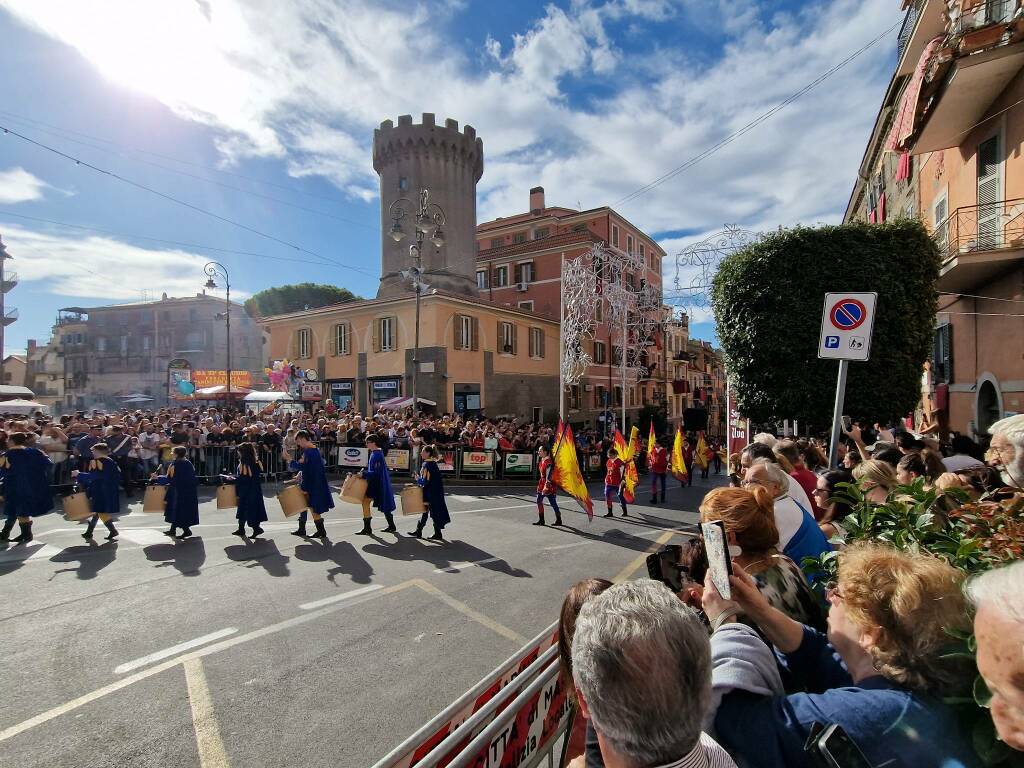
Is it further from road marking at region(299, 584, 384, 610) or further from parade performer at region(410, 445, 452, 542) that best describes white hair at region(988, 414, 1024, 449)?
parade performer at region(410, 445, 452, 542)

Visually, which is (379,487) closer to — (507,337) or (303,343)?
(507,337)

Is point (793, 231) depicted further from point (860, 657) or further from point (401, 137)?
point (401, 137)

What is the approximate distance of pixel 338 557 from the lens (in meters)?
7.69

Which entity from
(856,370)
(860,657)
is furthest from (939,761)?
(856,370)

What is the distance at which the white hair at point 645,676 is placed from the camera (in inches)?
49.1

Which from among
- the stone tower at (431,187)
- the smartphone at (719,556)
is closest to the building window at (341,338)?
the stone tower at (431,187)

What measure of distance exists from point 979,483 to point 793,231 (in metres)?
10.1

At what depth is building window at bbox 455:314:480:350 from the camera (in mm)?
27922

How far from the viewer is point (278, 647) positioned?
189 inches

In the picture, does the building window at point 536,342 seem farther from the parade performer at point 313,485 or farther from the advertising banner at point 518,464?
the parade performer at point 313,485

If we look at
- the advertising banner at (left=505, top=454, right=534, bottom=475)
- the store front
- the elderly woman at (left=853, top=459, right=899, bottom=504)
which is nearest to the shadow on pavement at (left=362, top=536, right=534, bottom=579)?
the elderly woman at (left=853, top=459, right=899, bottom=504)

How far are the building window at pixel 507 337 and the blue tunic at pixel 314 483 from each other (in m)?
21.8

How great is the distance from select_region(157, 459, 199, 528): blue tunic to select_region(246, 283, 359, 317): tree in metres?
49.1

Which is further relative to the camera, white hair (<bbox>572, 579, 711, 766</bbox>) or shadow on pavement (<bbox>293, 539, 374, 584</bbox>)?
shadow on pavement (<bbox>293, 539, 374, 584</bbox>)
